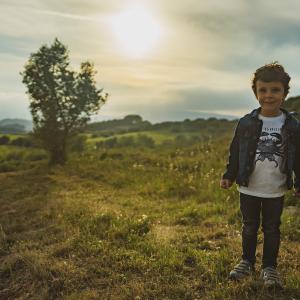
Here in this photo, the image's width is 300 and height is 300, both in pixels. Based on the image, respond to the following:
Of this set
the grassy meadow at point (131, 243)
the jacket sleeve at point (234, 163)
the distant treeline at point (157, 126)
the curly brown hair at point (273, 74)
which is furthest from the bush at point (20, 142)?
the curly brown hair at point (273, 74)

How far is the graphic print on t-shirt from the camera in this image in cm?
442

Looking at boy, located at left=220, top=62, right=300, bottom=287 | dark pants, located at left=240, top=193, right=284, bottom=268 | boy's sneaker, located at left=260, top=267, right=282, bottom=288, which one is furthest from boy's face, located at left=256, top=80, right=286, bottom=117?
boy's sneaker, located at left=260, top=267, right=282, bottom=288

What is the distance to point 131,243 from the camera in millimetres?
6031

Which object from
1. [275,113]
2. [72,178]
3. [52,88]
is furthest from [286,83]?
[52,88]

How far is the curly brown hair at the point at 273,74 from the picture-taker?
4383 millimetres

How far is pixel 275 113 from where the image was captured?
14.8 ft

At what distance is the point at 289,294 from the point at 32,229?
4619 millimetres

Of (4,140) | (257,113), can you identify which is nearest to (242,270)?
(257,113)

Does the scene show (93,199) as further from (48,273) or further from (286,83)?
(286,83)

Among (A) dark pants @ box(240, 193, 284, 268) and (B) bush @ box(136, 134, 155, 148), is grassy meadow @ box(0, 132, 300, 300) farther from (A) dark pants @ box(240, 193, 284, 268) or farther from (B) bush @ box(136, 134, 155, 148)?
(B) bush @ box(136, 134, 155, 148)

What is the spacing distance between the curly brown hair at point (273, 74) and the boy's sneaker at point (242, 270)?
1.99 m

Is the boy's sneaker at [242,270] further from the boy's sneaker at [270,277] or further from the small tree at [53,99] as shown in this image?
the small tree at [53,99]

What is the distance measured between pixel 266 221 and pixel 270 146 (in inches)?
32.8

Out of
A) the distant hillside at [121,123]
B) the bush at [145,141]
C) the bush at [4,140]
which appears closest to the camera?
the bush at [4,140]
